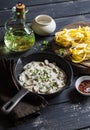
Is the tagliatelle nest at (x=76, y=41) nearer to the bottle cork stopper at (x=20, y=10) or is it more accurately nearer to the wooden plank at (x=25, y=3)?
the bottle cork stopper at (x=20, y=10)

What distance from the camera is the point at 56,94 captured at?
1.20m

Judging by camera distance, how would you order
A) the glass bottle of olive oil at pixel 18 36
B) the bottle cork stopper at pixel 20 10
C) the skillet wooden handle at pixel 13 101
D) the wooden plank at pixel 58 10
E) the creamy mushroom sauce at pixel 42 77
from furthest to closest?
1. the wooden plank at pixel 58 10
2. the glass bottle of olive oil at pixel 18 36
3. the bottle cork stopper at pixel 20 10
4. the creamy mushroom sauce at pixel 42 77
5. the skillet wooden handle at pixel 13 101

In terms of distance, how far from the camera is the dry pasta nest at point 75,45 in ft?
4.45

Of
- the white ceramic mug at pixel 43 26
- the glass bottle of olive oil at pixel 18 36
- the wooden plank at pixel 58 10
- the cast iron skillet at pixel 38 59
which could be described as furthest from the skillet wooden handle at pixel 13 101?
the wooden plank at pixel 58 10

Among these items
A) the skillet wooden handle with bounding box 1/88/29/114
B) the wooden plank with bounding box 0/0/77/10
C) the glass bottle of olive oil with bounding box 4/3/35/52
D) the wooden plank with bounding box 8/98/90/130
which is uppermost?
the wooden plank with bounding box 0/0/77/10

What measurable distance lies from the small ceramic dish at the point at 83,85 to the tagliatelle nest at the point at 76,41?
9 centimetres

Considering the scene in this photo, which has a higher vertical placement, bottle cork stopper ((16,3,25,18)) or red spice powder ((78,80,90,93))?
bottle cork stopper ((16,3,25,18))

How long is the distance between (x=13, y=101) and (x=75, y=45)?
42 centimetres

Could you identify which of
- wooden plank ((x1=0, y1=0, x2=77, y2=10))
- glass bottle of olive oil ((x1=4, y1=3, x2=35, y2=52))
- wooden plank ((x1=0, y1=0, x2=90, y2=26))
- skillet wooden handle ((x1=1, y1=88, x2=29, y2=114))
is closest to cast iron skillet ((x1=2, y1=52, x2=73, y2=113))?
skillet wooden handle ((x1=1, y1=88, x2=29, y2=114))

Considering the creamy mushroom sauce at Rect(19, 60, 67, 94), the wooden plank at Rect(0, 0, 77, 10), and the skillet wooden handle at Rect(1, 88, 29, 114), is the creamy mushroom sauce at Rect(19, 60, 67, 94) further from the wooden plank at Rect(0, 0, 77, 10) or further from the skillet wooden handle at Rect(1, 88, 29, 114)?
the wooden plank at Rect(0, 0, 77, 10)

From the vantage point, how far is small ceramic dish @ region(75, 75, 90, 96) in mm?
1244

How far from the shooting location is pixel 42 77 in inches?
49.5

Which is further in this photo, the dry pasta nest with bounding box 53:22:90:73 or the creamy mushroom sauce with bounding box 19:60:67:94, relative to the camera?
the dry pasta nest with bounding box 53:22:90:73

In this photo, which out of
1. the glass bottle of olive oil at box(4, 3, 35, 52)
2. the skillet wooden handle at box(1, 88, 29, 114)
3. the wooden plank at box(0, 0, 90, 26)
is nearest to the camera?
the skillet wooden handle at box(1, 88, 29, 114)
